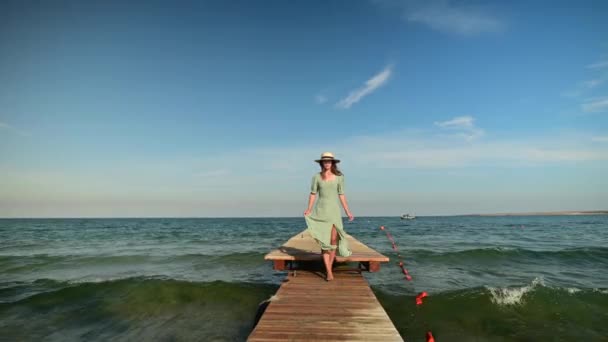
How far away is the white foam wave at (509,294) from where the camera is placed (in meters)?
8.34

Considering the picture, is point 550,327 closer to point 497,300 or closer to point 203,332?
point 497,300

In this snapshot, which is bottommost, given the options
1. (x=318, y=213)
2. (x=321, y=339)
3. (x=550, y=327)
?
(x=550, y=327)

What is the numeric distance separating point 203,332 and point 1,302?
7.31 m

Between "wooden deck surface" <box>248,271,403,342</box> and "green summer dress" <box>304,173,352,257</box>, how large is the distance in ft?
3.09

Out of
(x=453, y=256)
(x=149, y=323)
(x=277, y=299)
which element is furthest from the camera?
(x=453, y=256)

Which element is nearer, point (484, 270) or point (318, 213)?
point (318, 213)

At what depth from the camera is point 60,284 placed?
10.8 meters

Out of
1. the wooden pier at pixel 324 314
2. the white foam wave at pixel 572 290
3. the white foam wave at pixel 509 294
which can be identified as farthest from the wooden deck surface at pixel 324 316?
the white foam wave at pixel 572 290

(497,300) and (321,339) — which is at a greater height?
(321,339)

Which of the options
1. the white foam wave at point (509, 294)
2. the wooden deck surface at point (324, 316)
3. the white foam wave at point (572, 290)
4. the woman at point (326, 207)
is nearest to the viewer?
the wooden deck surface at point (324, 316)

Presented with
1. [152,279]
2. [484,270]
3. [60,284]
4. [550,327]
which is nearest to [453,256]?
[484,270]

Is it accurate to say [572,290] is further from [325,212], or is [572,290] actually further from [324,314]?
[324,314]

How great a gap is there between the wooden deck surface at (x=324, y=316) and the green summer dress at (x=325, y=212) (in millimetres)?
940

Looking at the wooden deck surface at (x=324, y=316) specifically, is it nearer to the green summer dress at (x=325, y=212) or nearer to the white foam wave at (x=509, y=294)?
the green summer dress at (x=325, y=212)
